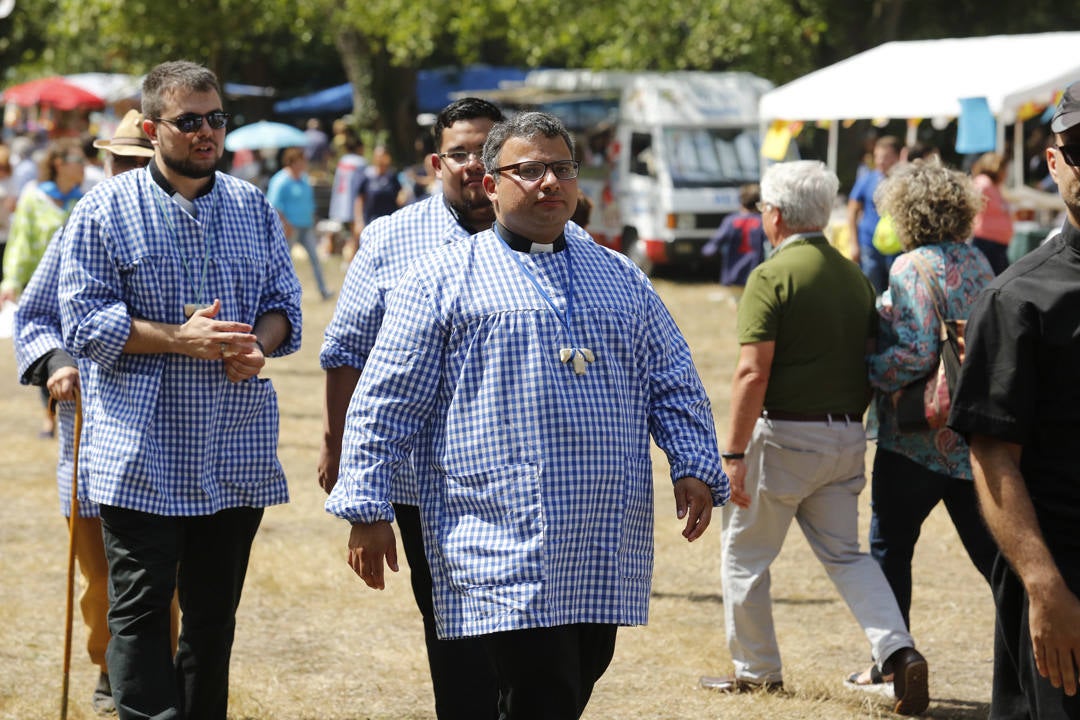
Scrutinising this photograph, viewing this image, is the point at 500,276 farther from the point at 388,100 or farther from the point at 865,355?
the point at 388,100

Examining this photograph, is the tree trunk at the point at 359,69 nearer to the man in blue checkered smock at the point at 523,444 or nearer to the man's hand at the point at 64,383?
the man's hand at the point at 64,383

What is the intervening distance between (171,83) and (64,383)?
96cm

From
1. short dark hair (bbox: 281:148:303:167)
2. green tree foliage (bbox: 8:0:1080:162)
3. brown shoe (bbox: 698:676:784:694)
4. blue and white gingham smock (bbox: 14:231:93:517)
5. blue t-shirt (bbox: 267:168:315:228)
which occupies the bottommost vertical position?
brown shoe (bbox: 698:676:784:694)

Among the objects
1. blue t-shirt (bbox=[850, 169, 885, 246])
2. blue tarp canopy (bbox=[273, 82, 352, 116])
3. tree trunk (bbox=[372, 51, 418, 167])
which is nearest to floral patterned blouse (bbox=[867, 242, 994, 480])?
blue t-shirt (bbox=[850, 169, 885, 246])

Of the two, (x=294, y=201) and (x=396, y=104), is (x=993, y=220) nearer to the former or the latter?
(x=294, y=201)

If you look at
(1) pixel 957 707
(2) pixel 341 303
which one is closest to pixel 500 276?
Answer: (2) pixel 341 303

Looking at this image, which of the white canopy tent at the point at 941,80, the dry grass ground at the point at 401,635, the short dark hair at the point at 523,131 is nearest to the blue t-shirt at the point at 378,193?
the white canopy tent at the point at 941,80

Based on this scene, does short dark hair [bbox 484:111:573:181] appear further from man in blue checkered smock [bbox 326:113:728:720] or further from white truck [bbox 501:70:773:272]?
white truck [bbox 501:70:773:272]

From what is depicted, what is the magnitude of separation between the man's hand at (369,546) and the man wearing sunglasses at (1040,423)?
1275 mm

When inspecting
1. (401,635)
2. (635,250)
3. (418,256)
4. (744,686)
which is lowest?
(635,250)

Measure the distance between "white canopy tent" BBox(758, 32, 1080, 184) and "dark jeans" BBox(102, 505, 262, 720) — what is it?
9.64 metres

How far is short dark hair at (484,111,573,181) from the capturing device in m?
3.54

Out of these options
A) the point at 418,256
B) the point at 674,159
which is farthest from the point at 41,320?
the point at 674,159

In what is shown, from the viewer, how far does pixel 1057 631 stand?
2783 mm
